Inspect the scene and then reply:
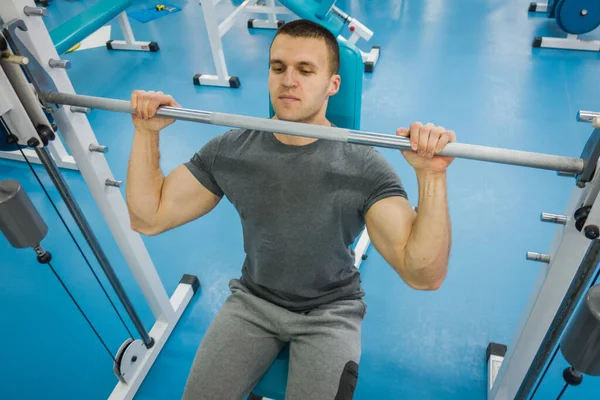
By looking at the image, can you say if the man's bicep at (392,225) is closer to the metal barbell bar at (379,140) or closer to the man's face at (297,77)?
the metal barbell bar at (379,140)

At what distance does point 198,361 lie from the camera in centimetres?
139

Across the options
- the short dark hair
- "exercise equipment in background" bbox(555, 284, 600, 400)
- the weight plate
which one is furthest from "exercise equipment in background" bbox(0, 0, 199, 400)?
the weight plate

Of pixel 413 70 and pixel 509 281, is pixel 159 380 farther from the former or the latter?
pixel 413 70

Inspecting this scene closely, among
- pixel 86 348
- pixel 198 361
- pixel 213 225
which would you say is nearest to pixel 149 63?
pixel 213 225

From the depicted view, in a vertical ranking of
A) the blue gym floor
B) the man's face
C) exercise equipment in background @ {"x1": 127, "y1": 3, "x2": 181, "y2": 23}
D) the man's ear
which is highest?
the man's face

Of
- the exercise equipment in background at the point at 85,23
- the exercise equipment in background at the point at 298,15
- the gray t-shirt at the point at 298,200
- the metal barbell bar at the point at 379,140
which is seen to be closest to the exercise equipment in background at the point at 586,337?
the metal barbell bar at the point at 379,140

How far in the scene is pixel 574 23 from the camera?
363cm

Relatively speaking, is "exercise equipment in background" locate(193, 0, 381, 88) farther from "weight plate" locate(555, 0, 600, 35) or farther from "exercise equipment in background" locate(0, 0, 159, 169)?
"weight plate" locate(555, 0, 600, 35)

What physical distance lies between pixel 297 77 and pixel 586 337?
3.22 ft

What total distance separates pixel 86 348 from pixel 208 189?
1.20m

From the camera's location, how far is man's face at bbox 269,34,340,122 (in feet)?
4.56

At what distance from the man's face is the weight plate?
3054 millimetres

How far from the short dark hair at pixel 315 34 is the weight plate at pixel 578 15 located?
2967 mm

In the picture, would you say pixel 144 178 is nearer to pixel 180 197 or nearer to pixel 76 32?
pixel 180 197
